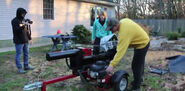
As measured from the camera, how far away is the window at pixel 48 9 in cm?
1120

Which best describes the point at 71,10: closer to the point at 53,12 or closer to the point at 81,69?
the point at 53,12

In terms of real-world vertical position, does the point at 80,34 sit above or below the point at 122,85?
above

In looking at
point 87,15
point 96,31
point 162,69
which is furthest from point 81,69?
point 87,15

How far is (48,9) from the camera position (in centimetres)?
1137

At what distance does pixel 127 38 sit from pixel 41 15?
336 inches

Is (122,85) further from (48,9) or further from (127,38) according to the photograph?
(48,9)

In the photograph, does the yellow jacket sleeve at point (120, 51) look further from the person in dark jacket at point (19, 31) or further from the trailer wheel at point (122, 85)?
the person in dark jacket at point (19, 31)

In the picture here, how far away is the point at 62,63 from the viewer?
6363 millimetres

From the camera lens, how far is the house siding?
30.3ft

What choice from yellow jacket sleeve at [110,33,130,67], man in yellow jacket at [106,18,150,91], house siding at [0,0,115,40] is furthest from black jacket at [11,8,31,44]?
house siding at [0,0,115,40]

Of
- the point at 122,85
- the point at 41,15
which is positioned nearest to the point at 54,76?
the point at 122,85

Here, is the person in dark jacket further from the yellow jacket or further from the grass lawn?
the yellow jacket

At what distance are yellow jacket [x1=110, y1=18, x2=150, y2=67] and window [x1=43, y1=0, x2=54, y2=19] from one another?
334 inches

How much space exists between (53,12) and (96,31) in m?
6.54
